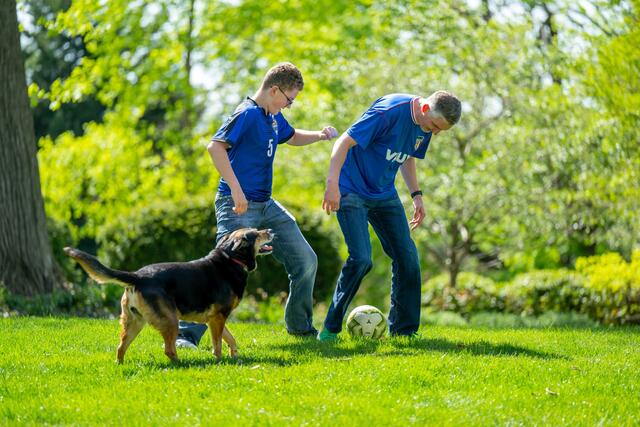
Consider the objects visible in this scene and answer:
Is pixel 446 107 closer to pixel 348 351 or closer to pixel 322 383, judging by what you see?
pixel 348 351

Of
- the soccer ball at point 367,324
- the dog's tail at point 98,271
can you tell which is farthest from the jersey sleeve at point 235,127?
the soccer ball at point 367,324

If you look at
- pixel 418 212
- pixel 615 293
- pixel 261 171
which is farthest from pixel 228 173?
pixel 615 293

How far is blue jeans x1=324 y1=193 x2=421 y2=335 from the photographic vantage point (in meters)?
7.16

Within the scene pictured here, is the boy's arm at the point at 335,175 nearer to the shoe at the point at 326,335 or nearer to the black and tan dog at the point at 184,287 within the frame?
the black and tan dog at the point at 184,287

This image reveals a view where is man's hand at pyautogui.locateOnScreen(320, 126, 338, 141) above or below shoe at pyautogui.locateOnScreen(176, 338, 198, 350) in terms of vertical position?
above

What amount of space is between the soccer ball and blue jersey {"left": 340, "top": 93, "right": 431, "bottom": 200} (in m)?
1.06

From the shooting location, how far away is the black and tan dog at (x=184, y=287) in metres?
5.92

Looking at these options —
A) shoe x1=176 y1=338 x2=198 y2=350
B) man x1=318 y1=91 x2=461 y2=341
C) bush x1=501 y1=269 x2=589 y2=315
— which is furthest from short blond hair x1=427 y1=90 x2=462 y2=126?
bush x1=501 y1=269 x2=589 y2=315

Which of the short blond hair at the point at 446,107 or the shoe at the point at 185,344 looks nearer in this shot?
the short blond hair at the point at 446,107

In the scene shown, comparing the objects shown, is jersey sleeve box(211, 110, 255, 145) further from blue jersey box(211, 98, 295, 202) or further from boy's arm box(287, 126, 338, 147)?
boy's arm box(287, 126, 338, 147)

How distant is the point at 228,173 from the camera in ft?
21.2

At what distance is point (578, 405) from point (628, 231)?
30.6 ft

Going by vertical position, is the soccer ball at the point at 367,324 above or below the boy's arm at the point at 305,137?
below

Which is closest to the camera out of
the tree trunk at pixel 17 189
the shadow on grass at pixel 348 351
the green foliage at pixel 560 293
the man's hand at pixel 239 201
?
the shadow on grass at pixel 348 351
